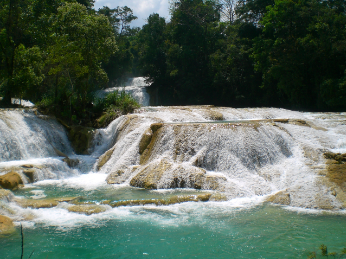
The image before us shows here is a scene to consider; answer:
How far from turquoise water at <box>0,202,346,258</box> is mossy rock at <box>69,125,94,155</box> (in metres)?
6.66

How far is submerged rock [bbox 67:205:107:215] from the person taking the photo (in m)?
6.48

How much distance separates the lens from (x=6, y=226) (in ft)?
18.5

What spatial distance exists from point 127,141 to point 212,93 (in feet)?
61.1

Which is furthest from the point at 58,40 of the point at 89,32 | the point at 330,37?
the point at 330,37

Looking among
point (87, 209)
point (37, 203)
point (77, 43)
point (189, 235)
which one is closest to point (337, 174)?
point (189, 235)

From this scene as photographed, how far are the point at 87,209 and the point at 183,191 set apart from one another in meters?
2.47

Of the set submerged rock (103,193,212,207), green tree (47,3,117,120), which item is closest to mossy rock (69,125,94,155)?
green tree (47,3,117,120)

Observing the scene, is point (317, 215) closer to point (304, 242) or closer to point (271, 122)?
point (304, 242)

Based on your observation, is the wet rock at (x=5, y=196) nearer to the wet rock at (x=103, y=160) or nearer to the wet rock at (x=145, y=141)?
the wet rock at (x=103, y=160)

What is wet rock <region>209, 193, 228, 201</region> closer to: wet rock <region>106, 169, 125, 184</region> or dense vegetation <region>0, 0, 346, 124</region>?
wet rock <region>106, 169, 125, 184</region>

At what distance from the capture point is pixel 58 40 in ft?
43.2

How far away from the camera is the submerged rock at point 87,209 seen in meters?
6.48

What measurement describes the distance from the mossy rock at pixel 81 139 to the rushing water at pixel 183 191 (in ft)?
0.89

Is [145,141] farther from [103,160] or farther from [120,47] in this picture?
[120,47]
